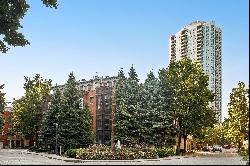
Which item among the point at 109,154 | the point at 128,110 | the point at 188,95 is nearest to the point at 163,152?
the point at 109,154

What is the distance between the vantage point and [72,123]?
61281 mm

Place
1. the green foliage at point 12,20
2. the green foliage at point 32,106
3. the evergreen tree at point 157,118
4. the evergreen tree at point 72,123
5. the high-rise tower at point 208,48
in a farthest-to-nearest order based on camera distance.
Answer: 1. the high-rise tower at point 208,48
2. the green foliage at point 32,106
3. the evergreen tree at point 72,123
4. the evergreen tree at point 157,118
5. the green foliage at point 12,20

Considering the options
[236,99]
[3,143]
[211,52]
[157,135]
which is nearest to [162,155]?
[157,135]

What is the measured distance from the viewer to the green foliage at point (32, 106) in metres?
79.1

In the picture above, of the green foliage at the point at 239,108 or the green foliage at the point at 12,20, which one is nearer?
the green foliage at the point at 12,20

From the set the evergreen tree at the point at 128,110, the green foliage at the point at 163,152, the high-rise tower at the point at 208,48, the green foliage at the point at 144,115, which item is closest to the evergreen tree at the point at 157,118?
the green foliage at the point at 144,115

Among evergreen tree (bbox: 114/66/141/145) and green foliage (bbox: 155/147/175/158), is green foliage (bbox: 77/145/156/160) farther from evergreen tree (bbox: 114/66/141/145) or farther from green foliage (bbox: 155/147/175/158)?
evergreen tree (bbox: 114/66/141/145)

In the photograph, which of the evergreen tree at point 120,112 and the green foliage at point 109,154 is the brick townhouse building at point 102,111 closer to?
the evergreen tree at point 120,112

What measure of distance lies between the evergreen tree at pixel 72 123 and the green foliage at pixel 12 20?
3647 cm

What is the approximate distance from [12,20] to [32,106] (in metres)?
A: 56.5

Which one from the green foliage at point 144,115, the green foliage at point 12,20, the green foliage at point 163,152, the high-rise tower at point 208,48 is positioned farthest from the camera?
the high-rise tower at point 208,48

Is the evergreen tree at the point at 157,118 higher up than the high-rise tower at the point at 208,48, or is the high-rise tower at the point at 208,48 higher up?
the high-rise tower at the point at 208,48

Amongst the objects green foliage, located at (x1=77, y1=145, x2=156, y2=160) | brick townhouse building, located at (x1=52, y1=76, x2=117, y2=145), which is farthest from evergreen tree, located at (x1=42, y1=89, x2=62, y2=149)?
green foliage, located at (x1=77, y1=145, x2=156, y2=160)

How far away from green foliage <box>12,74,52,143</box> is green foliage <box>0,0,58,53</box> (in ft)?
176
